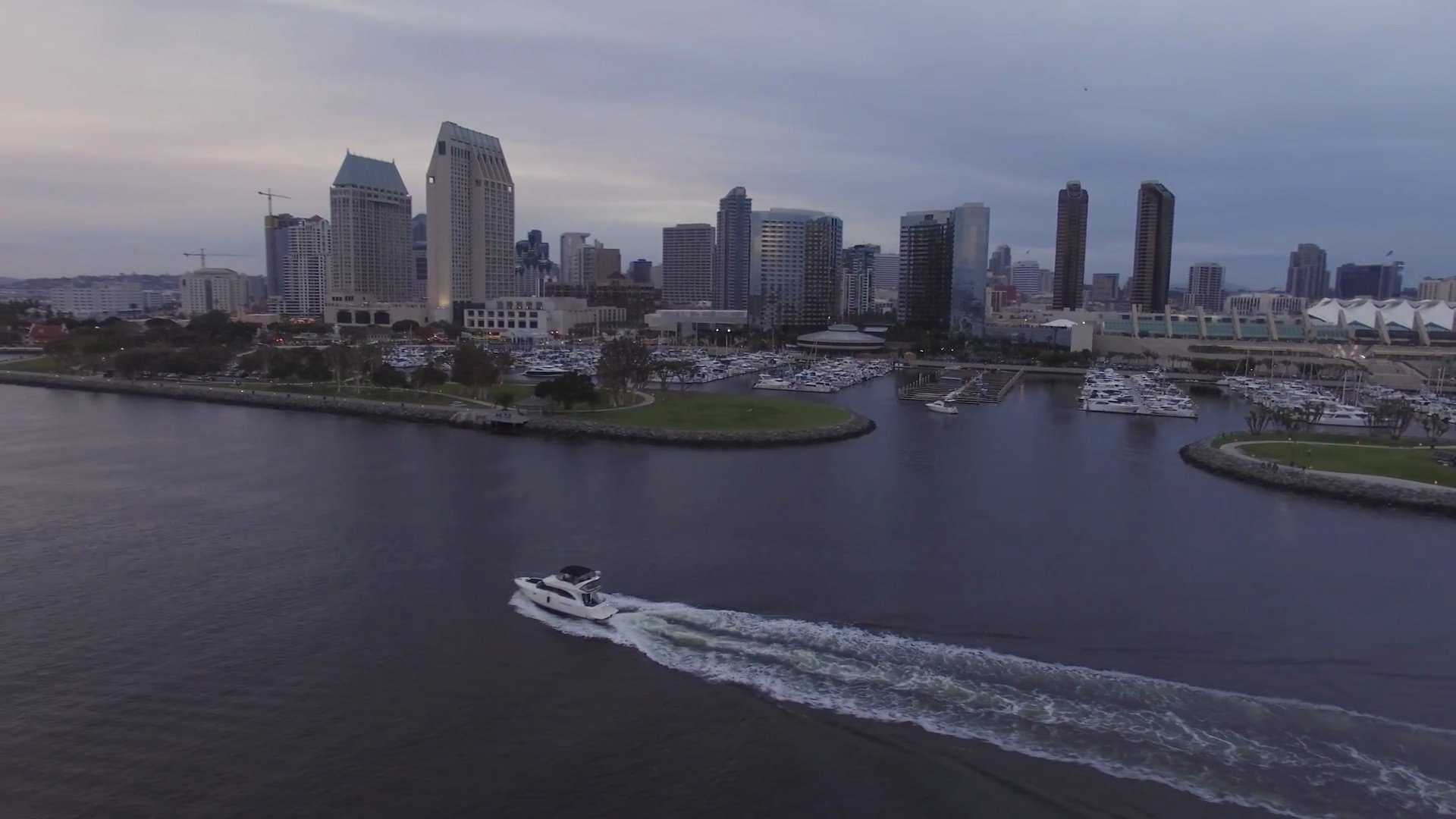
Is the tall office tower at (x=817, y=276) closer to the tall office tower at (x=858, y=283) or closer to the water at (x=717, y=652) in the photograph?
the tall office tower at (x=858, y=283)

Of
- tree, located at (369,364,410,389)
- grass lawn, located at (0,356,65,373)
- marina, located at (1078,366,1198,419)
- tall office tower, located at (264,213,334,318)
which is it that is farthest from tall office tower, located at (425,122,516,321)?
marina, located at (1078,366,1198,419)

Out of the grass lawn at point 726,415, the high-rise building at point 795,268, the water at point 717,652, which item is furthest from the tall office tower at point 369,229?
the water at point 717,652

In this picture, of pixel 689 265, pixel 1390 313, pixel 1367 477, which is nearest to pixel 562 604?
pixel 1367 477

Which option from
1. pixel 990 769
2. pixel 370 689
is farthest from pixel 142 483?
pixel 990 769

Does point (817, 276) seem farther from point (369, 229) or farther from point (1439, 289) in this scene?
point (1439, 289)

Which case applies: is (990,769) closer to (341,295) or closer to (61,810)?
(61,810)

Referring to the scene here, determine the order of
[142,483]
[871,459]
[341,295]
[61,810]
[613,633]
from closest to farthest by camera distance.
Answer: [61,810], [613,633], [142,483], [871,459], [341,295]

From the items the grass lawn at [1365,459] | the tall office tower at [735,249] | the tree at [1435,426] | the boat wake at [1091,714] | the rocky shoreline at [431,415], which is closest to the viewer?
the boat wake at [1091,714]
